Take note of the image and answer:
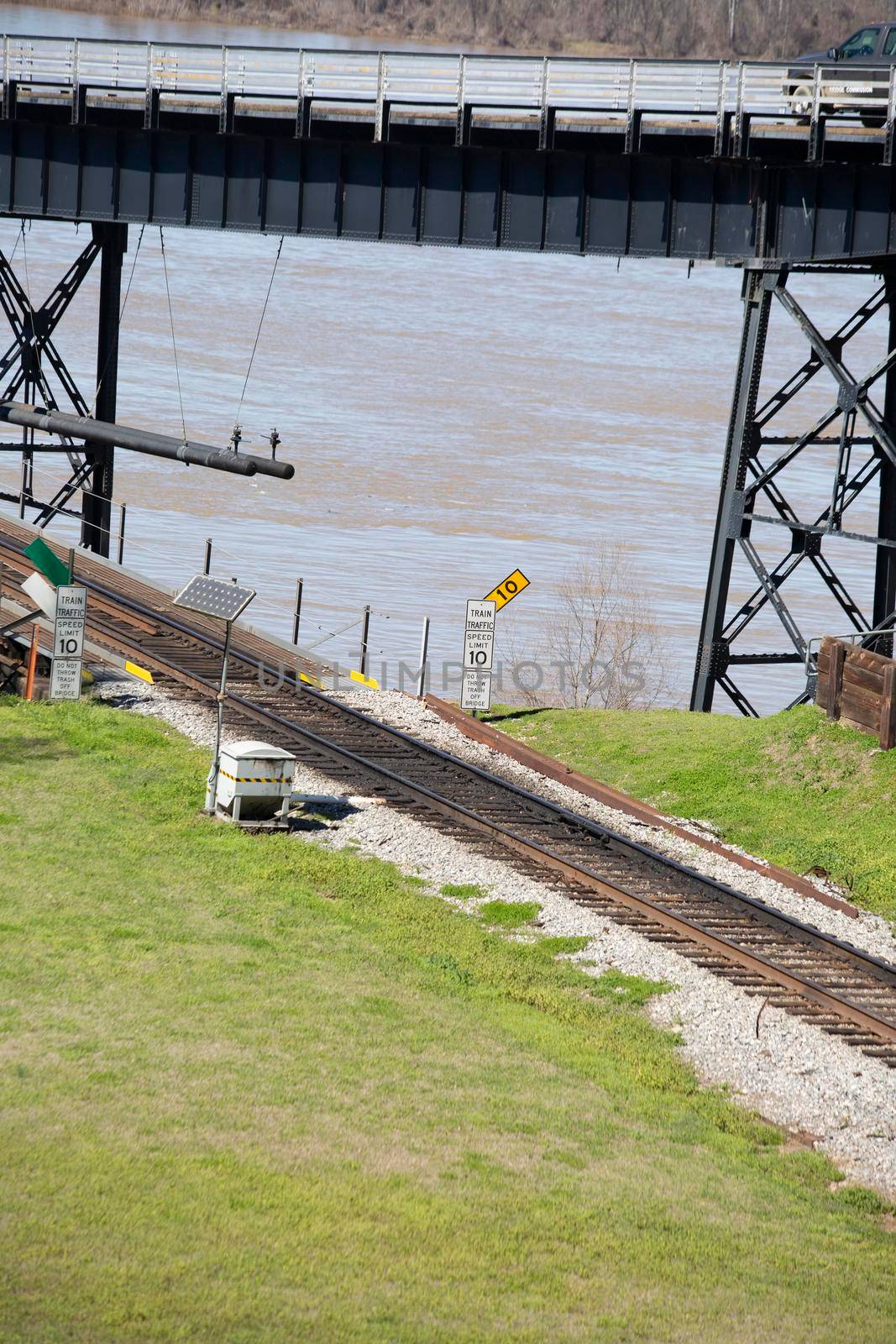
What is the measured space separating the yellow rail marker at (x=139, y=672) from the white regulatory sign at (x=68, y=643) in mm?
1608

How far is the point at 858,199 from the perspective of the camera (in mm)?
27516

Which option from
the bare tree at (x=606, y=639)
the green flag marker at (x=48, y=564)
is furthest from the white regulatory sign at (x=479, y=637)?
the bare tree at (x=606, y=639)

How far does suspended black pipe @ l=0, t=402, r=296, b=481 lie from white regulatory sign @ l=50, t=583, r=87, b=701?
7.49 metres

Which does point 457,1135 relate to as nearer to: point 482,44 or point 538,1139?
point 538,1139

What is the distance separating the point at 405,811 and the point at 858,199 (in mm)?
13389

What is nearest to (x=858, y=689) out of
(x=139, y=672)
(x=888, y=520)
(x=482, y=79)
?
(x=888, y=520)

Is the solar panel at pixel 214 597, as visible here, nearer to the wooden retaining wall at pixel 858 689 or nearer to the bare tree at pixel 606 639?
the wooden retaining wall at pixel 858 689

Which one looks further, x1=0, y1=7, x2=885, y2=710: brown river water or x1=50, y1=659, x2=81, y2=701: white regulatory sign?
x1=0, y1=7, x2=885, y2=710: brown river water

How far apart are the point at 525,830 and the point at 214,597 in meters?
4.83

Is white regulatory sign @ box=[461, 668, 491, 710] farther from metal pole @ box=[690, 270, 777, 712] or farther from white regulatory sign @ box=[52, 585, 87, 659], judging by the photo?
white regulatory sign @ box=[52, 585, 87, 659]

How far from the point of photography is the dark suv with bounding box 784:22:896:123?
88.2ft

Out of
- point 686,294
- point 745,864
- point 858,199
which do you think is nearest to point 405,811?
point 745,864

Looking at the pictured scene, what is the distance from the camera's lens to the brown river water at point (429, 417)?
181 ft

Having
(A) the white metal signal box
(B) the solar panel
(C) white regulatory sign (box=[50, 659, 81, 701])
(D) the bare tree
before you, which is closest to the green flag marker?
(C) white regulatory sign (box=[50, 659, 81, 701])
